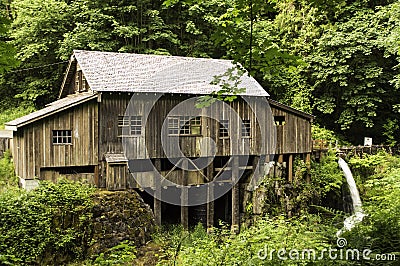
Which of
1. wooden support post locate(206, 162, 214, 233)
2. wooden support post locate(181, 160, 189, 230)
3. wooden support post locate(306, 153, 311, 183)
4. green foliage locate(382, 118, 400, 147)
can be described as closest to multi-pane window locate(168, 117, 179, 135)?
wooden support post locate(181, 160, 189, 230)

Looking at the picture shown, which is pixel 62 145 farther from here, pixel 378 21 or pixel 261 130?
pixel 378 21

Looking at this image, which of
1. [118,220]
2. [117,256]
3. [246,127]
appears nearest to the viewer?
[117,256]

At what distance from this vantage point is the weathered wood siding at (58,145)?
1253 cm

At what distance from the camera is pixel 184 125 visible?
589 inches

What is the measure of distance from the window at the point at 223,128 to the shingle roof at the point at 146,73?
1.38 meters


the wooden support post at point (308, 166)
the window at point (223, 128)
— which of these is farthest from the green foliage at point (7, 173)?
the wooden support post at point (308, 166)

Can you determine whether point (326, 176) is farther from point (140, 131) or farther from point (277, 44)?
point (277, 44)

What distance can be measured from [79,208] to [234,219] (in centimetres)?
648

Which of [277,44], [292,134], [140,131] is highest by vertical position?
[277,44]

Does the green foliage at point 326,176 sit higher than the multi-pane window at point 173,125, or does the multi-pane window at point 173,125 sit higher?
the multi-pane window at point 173,125

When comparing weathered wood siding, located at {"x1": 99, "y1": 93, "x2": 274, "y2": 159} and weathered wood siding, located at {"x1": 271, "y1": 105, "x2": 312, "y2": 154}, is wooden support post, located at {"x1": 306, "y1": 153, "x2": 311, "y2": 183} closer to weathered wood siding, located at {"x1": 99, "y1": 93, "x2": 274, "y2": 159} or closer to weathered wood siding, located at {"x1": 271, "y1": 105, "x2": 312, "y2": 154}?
weathered wood siding, located at {"x1": 271, "y1": 105, "x2": 312, "y2": 154}

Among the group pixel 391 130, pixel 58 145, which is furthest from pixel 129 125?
pixel 391 130

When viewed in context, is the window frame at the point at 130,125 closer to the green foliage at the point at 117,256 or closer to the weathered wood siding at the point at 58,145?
the weathered wood siding at the point at 58,145

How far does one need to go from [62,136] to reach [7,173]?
10.2 ft
